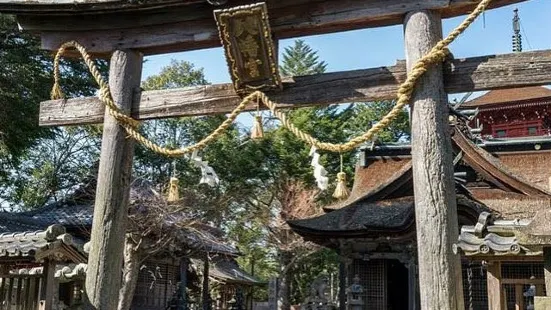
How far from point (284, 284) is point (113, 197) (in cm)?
1839

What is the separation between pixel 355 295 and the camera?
12.7m

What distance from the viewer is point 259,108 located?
18.5 feet

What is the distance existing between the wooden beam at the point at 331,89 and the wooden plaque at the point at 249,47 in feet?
0.60

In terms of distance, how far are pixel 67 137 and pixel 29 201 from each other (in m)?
3.24

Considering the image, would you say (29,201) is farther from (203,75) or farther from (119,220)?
(119,220)

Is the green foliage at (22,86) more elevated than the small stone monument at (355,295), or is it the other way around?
the green foliage at (22,86)

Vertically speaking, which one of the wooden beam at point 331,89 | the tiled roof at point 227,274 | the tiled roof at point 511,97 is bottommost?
the tiled roof at point 227,274

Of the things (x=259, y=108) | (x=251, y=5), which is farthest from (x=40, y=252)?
(x=251, y=5)

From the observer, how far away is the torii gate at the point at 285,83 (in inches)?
186

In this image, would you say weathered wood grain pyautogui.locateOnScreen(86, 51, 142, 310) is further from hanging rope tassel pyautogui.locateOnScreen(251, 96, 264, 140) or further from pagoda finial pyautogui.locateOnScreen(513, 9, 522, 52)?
pagoda finial pyautogui.locateOnScreen(513, 9, 522, 52)

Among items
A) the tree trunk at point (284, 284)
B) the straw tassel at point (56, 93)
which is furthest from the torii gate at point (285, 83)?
the tree trunk at point (284, 284)

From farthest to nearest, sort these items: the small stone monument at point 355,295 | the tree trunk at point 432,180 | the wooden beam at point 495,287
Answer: the small stone monument at point 355,295, the wooden beam at point 495,287, the tree trunk at point 432,180

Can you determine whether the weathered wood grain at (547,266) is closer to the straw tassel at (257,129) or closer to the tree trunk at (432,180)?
the tree trunk at (432,180)

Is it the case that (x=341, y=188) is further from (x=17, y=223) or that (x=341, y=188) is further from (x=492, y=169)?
(x=17, y=223)
